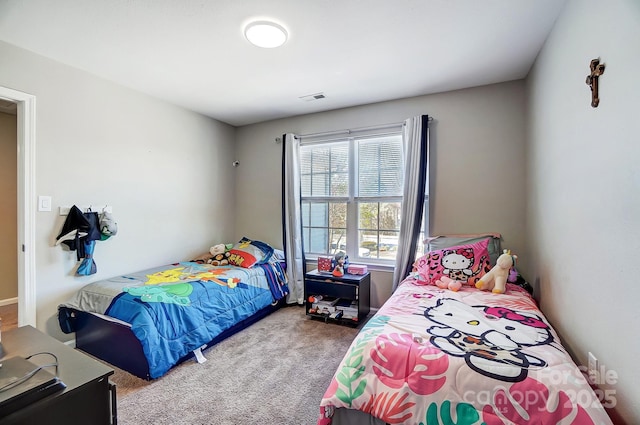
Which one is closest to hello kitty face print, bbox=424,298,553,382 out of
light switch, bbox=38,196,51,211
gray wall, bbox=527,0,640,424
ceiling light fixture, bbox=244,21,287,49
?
gray wall, bbox=527,0,640,424

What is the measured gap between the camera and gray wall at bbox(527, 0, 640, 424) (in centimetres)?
112

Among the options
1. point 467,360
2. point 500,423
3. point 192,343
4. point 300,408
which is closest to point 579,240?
point 467,360

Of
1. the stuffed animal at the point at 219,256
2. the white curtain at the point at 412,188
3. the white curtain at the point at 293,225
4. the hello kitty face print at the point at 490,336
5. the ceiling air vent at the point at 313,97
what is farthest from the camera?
the white curtain at the point at 293,225

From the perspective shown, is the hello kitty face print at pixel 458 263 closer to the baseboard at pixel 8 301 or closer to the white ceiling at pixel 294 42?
the white ceiling at pixel 294 42

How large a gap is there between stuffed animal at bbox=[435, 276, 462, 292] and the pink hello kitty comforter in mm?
563

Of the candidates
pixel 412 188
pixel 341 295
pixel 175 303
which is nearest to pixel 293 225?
pixel 341 295

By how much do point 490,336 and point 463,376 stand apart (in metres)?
0.40

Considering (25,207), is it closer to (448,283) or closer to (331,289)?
(331,289)

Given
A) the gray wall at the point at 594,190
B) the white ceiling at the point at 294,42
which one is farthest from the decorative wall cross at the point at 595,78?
the white ceiling at the point at 294,42

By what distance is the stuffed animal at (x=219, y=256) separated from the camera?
3.36m

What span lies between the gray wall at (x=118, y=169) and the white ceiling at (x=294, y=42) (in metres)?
0.24

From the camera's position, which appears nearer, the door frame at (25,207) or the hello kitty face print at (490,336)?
the hello kitty face print at (490,336)

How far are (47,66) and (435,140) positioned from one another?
3.64 meters

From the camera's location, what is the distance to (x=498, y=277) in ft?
7.27
